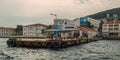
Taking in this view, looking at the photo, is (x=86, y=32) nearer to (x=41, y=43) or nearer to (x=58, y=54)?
(x=41, y=43)

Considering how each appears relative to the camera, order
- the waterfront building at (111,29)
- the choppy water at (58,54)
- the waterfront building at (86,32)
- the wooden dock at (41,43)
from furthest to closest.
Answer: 1. the waterfront building at (111,29)
2. the waterfront building at (86,32)
3. the wooden dock at (41,43)
4. the choppy water at (58,54)

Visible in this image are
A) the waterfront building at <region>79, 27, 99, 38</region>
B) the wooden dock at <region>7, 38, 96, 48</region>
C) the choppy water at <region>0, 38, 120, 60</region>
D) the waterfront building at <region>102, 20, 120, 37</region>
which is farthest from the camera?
the waterfront building at <region>102, 20, 120, 37</region>

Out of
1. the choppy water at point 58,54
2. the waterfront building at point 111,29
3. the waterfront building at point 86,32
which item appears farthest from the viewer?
the waterfront building at point 111,29

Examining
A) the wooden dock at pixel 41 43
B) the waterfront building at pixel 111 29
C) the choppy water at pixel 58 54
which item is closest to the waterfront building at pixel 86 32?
the waterfront building at pixel 111 29

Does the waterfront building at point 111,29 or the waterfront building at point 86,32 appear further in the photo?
the waterfront building at point 111,29

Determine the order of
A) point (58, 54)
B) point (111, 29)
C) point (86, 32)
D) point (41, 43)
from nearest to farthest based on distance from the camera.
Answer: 1. point (58, 54)
2. point (41, 43)
3. point (86, 32)
4. point (111, 29)

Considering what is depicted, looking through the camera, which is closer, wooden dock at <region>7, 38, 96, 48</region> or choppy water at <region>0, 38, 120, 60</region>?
choppy water at <region>0, 38, 120, 60</region>

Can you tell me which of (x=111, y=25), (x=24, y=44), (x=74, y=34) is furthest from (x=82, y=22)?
(x=24, y=44)

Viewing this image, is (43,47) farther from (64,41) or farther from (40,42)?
(64,41)

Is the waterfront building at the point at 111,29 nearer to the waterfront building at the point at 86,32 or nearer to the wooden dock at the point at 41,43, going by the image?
the waterfront building at the point at 86,32

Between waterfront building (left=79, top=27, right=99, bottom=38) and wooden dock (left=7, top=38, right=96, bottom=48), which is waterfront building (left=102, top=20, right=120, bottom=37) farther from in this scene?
wooden dock (left=7, top=38, right=96, bottom=48)

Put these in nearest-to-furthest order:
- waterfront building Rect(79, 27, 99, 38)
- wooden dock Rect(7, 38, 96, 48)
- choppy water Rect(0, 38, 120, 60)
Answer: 1. choppy water Rect(0, 38, 120, 60)
2. wooden dock Rect(7, 38, 96, 48)
3. waterfront building Rect(79, 27, 99, 38)

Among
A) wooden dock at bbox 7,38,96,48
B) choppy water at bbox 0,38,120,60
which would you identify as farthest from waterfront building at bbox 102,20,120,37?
choppy water at bbox 0,38,120,60

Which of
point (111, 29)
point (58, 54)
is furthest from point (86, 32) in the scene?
point (58, 54)
